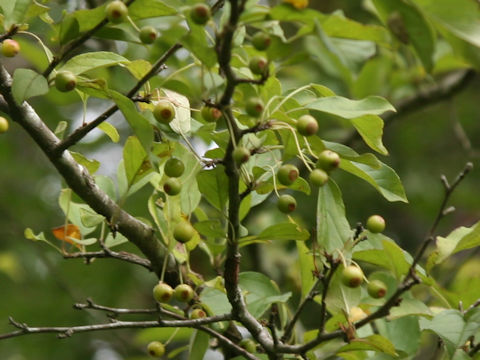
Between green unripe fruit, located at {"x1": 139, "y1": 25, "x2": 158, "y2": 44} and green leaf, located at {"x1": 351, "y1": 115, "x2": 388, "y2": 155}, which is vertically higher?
green unripe fruit, located at {"x1": 139, "y1": 25, "x2": 158, "y2": 44}

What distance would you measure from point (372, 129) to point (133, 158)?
1.47 ft

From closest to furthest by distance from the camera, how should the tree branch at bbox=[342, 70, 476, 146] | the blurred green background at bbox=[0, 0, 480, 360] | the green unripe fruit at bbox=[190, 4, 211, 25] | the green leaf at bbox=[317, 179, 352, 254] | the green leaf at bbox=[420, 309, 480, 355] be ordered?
the green unripe fruit at bbox=[190, 4, 211, 25] → the green leaf at bbox=[317, 179, 352, 254] → the green leaf at bbox=[420, 309, 480, 355] → the tree branch at bbox=[342, 70, 476, 146] → the blurred green background at bbox=[0, 0, 480, 360]

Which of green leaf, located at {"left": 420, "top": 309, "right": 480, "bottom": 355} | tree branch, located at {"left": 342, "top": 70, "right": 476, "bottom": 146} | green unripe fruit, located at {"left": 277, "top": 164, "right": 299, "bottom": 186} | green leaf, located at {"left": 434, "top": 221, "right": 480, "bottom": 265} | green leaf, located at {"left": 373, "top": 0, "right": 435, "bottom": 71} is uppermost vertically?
green leaf, located at {"left": 373, "top": 0, "right": 435, "bottom": 71}

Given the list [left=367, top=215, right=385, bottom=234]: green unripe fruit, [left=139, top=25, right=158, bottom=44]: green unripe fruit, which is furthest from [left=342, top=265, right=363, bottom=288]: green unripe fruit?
[left=139, top=25, right=158, bottom=44]: green unripe fruit

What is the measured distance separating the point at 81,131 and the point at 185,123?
168 mm

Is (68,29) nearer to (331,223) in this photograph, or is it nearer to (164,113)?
(164,113)

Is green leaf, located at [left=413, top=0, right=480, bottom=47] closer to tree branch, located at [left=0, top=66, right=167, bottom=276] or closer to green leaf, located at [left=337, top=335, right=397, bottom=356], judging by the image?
green leaf, located at [left=337, top=335, right=397, bottom=356]

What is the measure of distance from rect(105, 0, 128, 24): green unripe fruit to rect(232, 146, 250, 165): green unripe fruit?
Answer: 0.24 meters

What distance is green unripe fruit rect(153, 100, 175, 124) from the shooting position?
1099 millimetres

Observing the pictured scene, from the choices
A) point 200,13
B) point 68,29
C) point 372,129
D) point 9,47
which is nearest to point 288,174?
point 372,129

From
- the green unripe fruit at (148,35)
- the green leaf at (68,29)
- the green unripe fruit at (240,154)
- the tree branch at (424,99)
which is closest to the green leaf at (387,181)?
the green unripe fruit at (240,154)

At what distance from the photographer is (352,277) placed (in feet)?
3.48

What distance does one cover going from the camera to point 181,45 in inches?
40.3

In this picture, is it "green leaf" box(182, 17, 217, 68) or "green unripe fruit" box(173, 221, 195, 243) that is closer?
"green leaf" box(182, 17, 217, 68)
